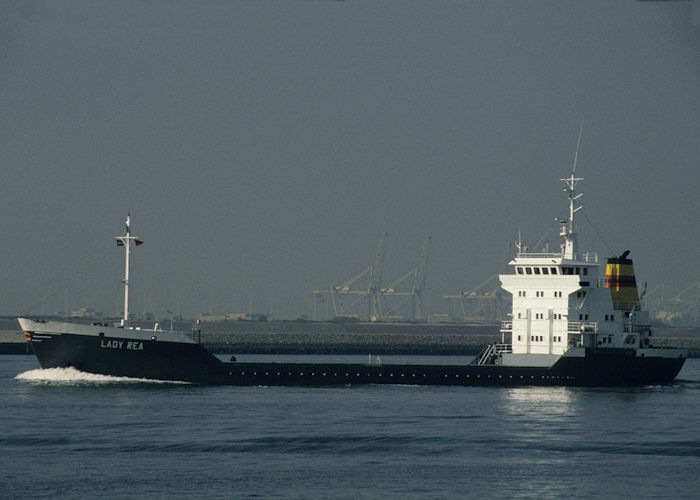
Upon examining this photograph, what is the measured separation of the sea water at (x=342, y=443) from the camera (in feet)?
81.3

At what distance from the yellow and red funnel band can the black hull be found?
2.92m

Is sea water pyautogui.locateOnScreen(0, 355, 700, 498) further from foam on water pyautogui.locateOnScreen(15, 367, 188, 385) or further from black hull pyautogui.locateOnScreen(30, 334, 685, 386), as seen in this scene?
black hull pyautogui.locateOnScreen(30, 334, 685, 386)

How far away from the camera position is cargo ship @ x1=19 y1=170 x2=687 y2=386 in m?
46.5

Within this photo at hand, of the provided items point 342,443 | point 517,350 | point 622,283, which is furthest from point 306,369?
point 342,443

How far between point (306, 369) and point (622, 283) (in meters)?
17.2

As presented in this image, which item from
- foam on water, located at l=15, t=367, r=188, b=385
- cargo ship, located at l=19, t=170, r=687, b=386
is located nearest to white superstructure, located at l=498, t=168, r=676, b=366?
cargo ship, located at l=19, t=170, r=687, b=386

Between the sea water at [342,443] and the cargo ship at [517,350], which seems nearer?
the sea water at [342,443]

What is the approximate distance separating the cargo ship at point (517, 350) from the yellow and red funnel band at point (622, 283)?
0.09m

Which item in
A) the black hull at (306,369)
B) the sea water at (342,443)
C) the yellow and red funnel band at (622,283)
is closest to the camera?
the sea water at (342,443)

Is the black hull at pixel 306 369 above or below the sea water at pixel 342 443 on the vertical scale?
above

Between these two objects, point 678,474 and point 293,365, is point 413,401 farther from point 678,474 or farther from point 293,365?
point 678,474

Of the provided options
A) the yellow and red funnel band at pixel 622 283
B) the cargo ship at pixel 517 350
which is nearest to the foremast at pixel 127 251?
the cargo ship at pixel 517 350

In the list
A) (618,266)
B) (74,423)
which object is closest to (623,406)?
(618,266)

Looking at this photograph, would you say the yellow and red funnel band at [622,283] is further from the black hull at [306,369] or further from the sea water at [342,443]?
the sea water at [342,443]
